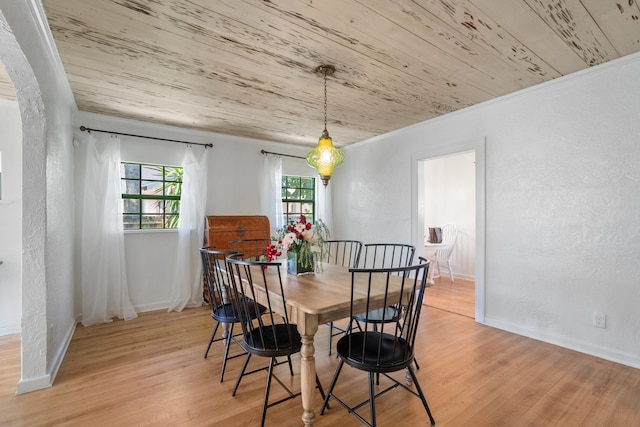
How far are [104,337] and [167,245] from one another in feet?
4.28

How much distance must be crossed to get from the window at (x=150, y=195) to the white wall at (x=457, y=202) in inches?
170

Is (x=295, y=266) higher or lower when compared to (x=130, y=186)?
lower

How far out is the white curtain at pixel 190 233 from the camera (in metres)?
3.95

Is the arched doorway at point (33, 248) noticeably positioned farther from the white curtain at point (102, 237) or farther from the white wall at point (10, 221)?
the white wall at point (10, 221)

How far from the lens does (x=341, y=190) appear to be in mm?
5395

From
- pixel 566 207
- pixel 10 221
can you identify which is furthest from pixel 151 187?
pixel 566 207

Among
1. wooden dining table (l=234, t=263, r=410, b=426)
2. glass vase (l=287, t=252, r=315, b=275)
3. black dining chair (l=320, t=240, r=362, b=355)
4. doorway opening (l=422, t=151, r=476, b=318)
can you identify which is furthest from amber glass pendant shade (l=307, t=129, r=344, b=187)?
doorway opening (l=422, t=151, r=476, b=318)

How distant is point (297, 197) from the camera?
5301 millimetres

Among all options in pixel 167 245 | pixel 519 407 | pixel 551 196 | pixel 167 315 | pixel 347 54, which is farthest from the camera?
pixel 167 245

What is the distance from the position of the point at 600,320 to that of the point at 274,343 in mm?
2696

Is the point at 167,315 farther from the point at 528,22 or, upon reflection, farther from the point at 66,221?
the point at 528,22

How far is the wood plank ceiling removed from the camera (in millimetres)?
1826

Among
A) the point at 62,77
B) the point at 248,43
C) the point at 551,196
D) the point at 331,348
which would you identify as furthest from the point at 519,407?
the point at 62,77

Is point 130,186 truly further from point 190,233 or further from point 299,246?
point 299,246
